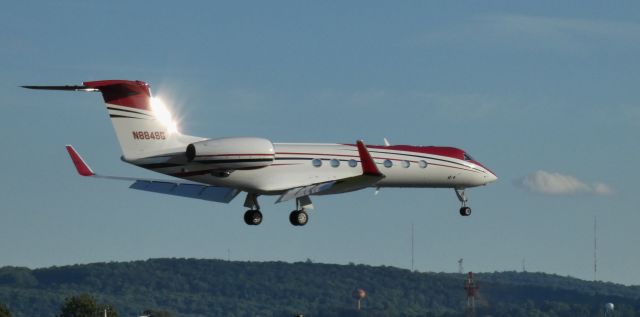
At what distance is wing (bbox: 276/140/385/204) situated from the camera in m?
58.9

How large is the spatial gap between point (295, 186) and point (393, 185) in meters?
5.90

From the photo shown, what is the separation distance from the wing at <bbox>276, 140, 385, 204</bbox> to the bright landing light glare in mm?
5780

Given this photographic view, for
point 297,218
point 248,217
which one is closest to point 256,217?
point 248,217

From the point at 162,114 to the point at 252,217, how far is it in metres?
6.98

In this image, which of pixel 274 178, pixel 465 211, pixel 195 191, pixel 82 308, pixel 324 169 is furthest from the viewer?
pixel 82 308

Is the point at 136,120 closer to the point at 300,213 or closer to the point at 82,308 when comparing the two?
the point at 300,213

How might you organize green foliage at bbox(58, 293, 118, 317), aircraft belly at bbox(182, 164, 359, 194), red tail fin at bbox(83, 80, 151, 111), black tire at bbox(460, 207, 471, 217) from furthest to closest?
green foliage at bbox(58, 293, 118, 317) → black tire at bbox(460, 207, 471, 217) → aircraft belly at bbox(182, 164, 359, 194) → red tail fin at bbox(83, 80, 151, 111)

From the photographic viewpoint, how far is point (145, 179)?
215 feet

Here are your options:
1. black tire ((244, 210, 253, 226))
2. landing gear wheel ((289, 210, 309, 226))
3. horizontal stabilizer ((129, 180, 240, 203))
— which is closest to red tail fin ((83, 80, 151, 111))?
horizontal stabilizer ((129, 180, 240, 203))

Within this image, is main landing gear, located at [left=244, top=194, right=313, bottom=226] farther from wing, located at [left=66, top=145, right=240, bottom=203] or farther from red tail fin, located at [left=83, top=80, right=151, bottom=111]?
red tail fin, located at [left=83, top=80, right=151, bottom=111]

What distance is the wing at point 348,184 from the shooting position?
5891 cm

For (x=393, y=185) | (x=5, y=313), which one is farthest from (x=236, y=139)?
(x=5, y=313)

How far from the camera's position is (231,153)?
2309 inches

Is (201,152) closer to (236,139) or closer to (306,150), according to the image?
(236,139)
